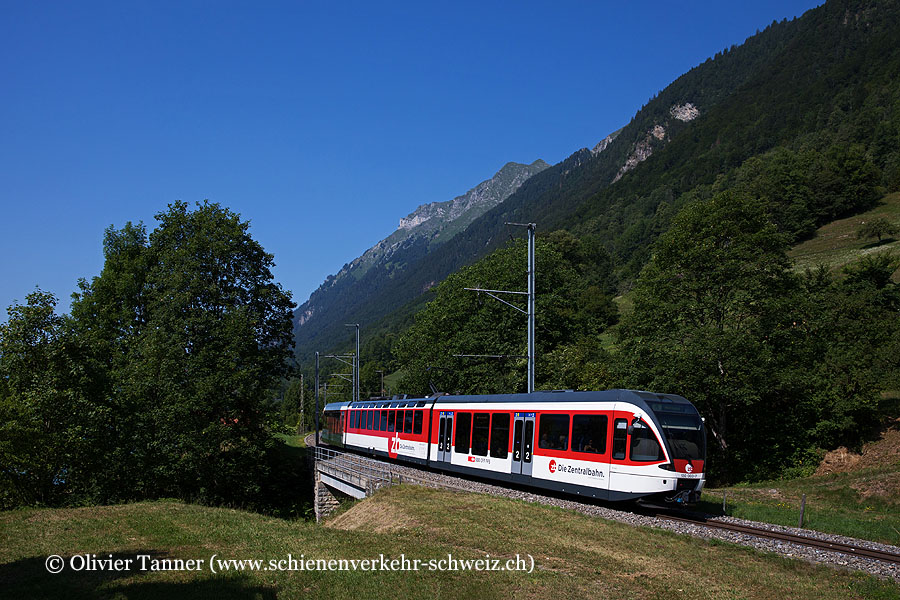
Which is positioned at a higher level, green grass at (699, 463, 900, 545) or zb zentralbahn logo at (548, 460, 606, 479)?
zb zentralbahn logo at (548, 460, 606, 479)

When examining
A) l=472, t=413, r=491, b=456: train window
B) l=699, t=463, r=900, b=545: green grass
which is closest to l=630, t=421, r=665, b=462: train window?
l=699, t=463, r=900, b=545: green grass

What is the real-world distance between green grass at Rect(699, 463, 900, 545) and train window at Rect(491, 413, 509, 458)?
20.9 feet

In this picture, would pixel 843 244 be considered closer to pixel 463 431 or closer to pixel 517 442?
pixel 463 431

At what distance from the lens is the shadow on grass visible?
9.98 m

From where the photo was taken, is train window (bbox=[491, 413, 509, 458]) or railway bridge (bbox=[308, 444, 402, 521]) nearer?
train window (bbox=[491, 413, 509, 458])

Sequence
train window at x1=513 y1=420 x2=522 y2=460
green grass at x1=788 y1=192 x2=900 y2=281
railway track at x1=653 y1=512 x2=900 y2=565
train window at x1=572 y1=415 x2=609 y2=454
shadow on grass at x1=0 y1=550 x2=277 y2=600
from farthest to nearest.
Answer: green grass at x1=788 y1=192 x2=900 y2=281
train window at x1=513 y1=420 x2=522 y2=460
train window at x1=572 y1=415 x2=609 y2=454
railway track at x1=653 y1=512 x2=900 y2=565
shadow on grass at x1=0 y1=550 x2=277 y2=600

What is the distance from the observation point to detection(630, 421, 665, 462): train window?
16.9 meters

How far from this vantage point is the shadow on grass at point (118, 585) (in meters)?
9.98

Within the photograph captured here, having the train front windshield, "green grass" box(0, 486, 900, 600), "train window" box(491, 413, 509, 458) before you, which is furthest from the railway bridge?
the train front windshield

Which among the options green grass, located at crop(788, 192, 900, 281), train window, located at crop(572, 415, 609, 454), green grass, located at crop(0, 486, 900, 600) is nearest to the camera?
green grass, located at crop(0, 486, 900, 600)

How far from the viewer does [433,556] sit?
11.8 m

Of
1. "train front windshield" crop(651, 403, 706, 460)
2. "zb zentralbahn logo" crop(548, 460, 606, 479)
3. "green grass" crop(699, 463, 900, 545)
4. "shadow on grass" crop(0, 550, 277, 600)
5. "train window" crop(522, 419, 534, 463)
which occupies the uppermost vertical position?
"train front windshield" crop(651, 403, 706, 460)

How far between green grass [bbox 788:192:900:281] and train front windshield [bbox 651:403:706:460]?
47349 millimetres

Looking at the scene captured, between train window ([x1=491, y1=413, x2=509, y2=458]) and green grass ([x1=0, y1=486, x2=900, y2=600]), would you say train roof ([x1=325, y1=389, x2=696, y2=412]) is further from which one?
green grass ([x1=0, y1=486, x2=900, y2=600])
